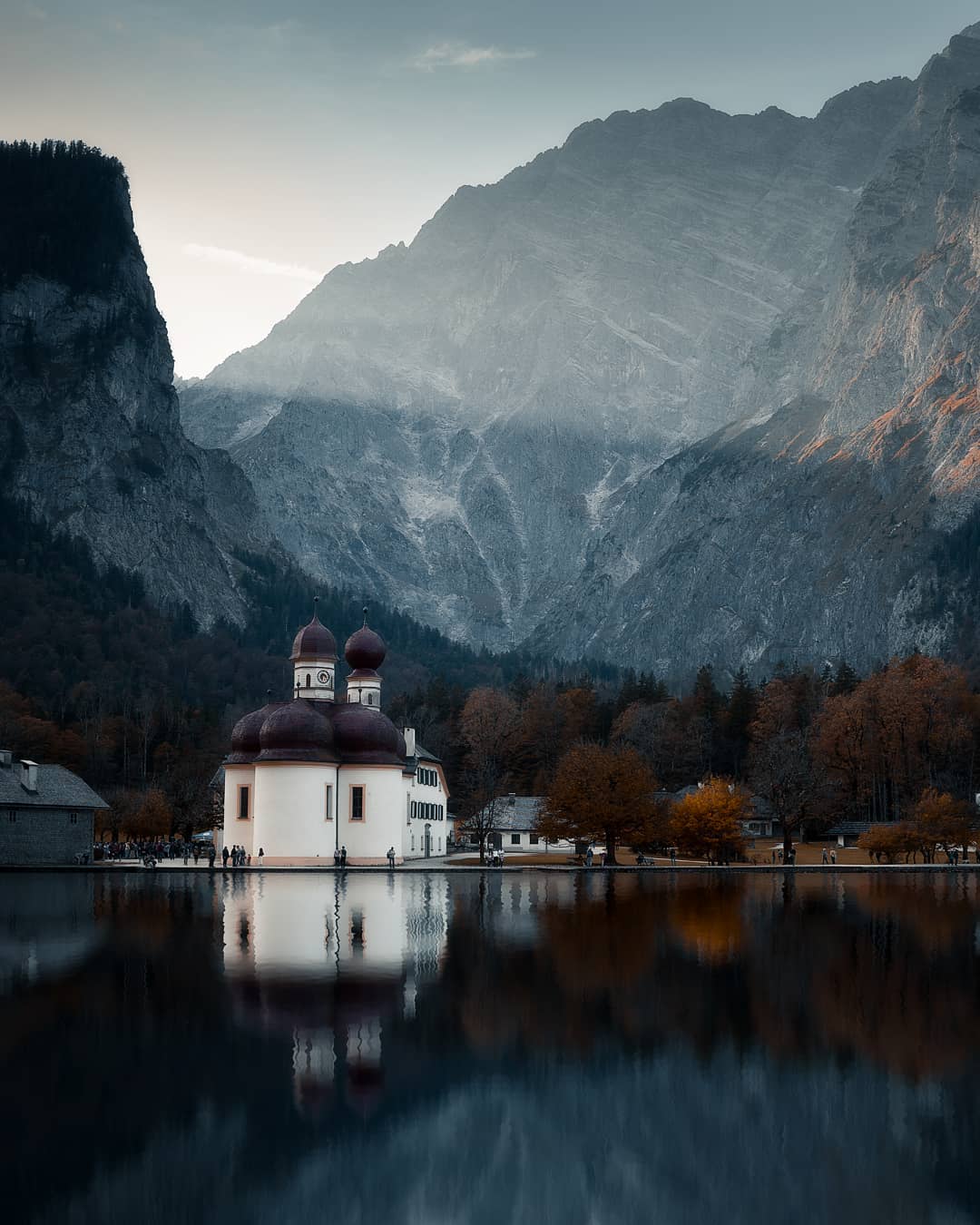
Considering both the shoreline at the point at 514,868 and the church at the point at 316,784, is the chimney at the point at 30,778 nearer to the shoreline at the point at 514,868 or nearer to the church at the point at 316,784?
the shoreline at the point at 514,868

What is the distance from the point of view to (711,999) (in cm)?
2653

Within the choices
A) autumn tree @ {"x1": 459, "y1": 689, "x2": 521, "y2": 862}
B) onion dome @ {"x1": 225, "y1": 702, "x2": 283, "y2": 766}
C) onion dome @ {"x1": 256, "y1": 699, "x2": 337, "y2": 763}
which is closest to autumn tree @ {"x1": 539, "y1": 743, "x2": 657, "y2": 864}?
onion dome @ {"x1": 256, "y1": 699, "x2": 337, "y2": 763}

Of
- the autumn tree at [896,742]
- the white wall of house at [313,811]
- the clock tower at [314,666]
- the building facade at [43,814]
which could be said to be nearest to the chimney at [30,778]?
the building facade at [43,814]

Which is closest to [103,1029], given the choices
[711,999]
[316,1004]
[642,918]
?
[316,1004]

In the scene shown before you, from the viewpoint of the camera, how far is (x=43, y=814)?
273 feet

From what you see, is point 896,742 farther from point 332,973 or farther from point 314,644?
point 332,973

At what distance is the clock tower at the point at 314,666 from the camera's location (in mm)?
97500

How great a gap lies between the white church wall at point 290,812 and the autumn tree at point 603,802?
15.5 metres

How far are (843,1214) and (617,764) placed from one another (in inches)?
3126

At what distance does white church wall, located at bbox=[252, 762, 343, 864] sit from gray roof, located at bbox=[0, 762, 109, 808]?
366 inches

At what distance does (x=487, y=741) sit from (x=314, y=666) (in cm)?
3716

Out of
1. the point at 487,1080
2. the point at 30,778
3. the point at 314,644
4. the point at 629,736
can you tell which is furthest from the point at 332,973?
the point at 629,736

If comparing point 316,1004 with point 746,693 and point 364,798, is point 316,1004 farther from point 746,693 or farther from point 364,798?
point 746,693

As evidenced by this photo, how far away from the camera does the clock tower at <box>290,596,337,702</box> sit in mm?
97500
